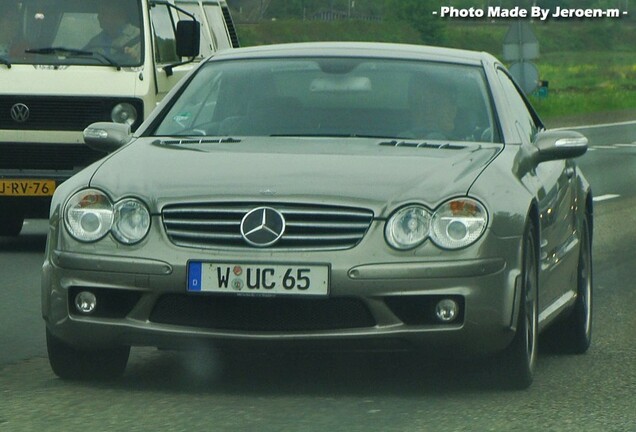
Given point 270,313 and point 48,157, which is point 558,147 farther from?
point 48,157

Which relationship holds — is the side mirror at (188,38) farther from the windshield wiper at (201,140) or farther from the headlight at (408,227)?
the headlight at (408,227)

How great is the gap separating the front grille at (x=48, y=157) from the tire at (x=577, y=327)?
19.1ft

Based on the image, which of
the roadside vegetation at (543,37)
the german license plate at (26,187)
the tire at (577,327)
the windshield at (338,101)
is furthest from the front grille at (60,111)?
the roadside vegetation at (543,37)

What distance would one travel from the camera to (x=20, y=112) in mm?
13742

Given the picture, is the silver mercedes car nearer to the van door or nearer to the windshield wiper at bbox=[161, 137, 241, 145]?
the windshield wiper at bbox=[161, 137, 241, 145]

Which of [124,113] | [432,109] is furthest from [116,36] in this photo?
[432,109]

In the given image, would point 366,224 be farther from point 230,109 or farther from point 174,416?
point 230,109

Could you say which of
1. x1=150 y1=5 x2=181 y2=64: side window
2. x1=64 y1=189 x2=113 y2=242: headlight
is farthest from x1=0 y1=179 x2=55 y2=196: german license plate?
x1=64 y1=189 x2=113 y2=242: headlight

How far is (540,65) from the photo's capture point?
10106cm

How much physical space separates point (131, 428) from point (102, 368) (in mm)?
1091

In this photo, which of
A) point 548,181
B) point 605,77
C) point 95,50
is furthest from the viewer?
point 605,77

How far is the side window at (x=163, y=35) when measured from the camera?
14.2 meters

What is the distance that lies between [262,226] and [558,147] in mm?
1707

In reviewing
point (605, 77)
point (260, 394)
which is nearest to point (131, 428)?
point (260, 394)
